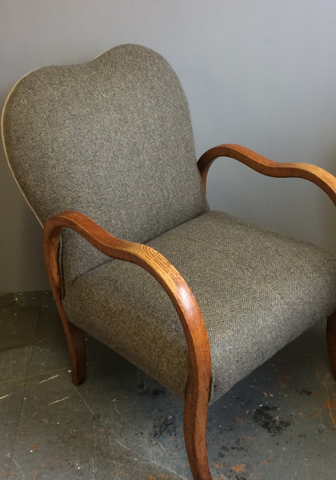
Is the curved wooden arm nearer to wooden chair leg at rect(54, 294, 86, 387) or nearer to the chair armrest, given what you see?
the chair armrest

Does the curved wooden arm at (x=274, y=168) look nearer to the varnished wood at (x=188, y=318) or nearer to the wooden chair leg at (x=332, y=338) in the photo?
the wooden chair leg at (x=332, y=338)

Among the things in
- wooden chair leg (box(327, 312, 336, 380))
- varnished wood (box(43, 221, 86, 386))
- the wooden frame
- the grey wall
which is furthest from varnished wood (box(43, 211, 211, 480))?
the grey wall

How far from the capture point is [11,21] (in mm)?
1488

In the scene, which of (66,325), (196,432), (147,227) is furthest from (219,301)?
(66,325)

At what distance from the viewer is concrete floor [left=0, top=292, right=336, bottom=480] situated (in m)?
1.18

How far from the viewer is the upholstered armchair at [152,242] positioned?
100 centimetres

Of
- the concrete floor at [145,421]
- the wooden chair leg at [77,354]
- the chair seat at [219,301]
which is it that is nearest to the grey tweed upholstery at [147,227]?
the chair seat at [219,301]

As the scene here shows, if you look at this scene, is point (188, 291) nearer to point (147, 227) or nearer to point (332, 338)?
point (147, 227)

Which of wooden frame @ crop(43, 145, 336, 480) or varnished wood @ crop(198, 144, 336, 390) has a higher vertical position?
varnished wood @ crop(198, 144, 336, 390)

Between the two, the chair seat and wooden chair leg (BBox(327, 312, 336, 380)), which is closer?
the chair seat

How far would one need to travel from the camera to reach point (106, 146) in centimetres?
128

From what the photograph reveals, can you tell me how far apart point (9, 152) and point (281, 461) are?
1058 millimetres

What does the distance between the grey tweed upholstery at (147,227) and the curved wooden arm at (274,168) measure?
7cm

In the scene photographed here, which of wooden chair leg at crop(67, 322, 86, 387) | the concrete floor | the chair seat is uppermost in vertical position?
the chair seat
